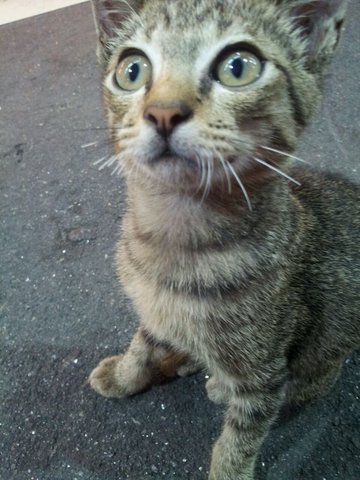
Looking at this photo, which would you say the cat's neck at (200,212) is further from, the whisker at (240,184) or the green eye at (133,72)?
the green eye at (133,72)

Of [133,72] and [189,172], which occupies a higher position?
[133,72]

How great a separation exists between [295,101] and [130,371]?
2.77ft

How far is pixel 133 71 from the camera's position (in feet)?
2.87

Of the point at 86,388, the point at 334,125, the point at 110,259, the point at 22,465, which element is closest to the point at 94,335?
the point at 86,388

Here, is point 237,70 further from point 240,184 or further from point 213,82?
point 240,184

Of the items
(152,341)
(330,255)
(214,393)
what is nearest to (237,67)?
(330,255)

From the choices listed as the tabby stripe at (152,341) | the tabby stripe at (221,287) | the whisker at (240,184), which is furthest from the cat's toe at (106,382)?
the whisker at (240,184)

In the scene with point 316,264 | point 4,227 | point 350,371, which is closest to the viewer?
point 316,264

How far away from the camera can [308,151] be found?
202 centimetres

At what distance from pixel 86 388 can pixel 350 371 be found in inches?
30.6

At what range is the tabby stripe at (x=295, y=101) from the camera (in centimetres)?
87

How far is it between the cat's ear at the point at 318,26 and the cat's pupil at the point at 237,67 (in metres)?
0.20

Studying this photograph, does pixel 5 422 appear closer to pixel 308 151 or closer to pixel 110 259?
pixel 110 259

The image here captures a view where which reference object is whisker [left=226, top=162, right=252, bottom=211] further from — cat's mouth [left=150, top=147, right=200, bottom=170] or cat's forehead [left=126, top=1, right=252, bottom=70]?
cat's forehead [left=126, top=1, right=252, bottom=70]
